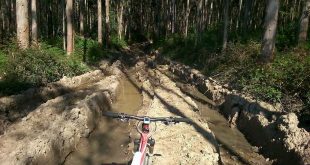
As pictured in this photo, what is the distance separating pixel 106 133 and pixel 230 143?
11.5ft

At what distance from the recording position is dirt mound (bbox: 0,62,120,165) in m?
6.97

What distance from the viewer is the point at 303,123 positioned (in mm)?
9680

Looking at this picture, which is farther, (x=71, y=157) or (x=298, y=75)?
(x=298, y=75)

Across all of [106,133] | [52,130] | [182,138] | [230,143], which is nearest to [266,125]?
[230,143]

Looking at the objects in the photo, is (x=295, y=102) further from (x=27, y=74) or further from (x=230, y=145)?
(x=27, y=74)

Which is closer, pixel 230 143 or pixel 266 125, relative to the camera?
pixel 266 125

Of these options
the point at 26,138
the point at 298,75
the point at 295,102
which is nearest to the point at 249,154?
the point at 295,102

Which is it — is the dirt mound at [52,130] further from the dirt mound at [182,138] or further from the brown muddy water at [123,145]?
the dirt mound at [182,138]

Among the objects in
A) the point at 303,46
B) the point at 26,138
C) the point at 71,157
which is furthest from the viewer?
the point at 303,46

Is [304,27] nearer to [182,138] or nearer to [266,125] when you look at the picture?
[266,125]

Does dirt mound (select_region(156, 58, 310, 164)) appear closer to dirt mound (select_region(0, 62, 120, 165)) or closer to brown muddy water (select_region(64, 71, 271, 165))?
brown muddy water (select_region(64, 71, 271, 165))

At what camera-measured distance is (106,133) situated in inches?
428

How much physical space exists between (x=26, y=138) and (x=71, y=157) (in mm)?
1408

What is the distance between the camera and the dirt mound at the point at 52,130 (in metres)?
6.97
